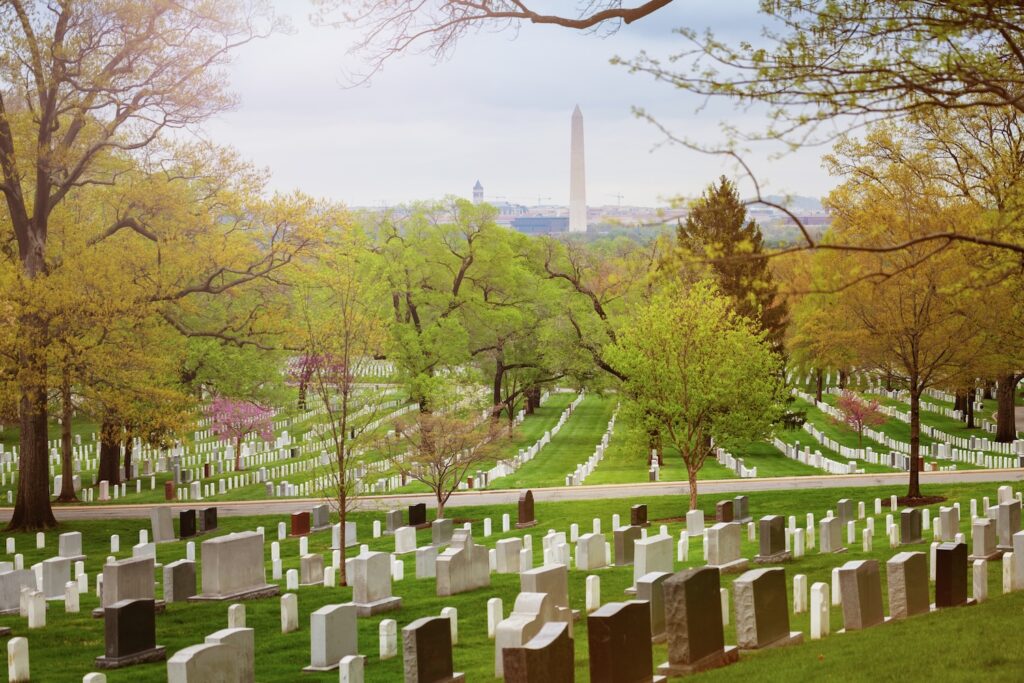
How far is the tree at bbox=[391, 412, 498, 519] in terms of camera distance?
1241 inches

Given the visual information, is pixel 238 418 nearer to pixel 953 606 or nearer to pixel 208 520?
pixel 208 520

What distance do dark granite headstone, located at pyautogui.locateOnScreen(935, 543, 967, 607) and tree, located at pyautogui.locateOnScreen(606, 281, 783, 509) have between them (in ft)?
48.5

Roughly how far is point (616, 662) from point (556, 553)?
10017mm

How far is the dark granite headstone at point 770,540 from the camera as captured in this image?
2173 centimetres

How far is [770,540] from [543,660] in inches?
449

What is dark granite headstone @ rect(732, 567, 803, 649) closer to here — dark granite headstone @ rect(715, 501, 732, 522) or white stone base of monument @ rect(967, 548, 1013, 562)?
white stone base of monument @ rect(967, 548, 1013, 562)

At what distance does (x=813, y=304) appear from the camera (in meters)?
59.3

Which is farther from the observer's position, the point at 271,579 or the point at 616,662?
the point at 271,579

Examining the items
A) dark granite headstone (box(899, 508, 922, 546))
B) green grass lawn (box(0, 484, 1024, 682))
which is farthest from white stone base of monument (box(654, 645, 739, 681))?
dark granite headstone (box(899, 508, 922, 546))

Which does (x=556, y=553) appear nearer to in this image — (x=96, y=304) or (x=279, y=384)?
(x=96, y=304)

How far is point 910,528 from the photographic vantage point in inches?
923

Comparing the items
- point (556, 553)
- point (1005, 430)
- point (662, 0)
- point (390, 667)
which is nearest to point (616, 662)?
point (390, 667)

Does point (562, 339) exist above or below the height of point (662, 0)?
below

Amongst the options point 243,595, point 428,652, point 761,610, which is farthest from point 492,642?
point 243,595
